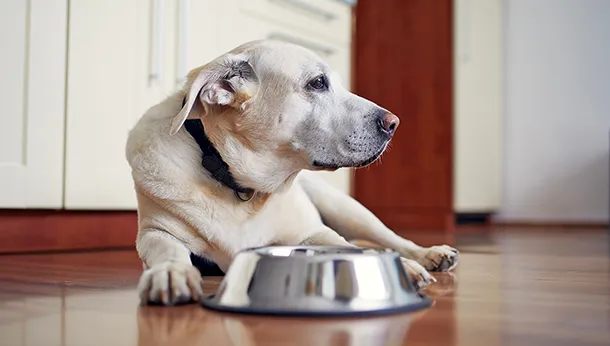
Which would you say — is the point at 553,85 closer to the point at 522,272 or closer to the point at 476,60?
the point at 476,60

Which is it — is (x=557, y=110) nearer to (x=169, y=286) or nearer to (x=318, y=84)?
(x=318, y=84)

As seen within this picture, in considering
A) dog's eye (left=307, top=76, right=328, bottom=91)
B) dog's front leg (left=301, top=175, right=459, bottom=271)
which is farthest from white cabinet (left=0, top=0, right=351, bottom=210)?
dog's eye (left=307, top=76, right=328, bottom=91)

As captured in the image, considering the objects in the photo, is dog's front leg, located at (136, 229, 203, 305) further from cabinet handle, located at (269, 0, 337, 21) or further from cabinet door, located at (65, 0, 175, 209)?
cabinet handle, located at (269, 0, 337, 21)

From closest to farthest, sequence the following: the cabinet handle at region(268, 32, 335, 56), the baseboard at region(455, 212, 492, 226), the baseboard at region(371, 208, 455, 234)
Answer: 1. the cabinet handle at region(268, 32, 335, 56)
2. the baseboard at region(371, 208, 455, 234)
3. the baseboard at region(455, 212, 492, 226)

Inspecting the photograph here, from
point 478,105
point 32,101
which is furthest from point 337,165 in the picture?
point 478,105

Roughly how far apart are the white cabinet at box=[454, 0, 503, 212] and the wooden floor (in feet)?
10.1

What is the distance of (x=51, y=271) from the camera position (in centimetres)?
165

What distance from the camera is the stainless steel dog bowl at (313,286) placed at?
99 centimetres

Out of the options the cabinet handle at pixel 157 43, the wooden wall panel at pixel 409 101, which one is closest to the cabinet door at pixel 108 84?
the cabinet handle at pixel 157 43

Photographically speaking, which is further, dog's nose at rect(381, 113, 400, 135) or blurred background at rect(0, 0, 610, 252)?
blurred background at rect(0, 0, 610, 252)

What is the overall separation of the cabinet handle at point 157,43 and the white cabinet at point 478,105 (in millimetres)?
2515

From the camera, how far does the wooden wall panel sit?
4.45 metres

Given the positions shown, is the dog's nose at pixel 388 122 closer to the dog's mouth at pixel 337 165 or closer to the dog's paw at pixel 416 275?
the dog's mouth at pixel 337 165

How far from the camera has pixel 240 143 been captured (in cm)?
150
